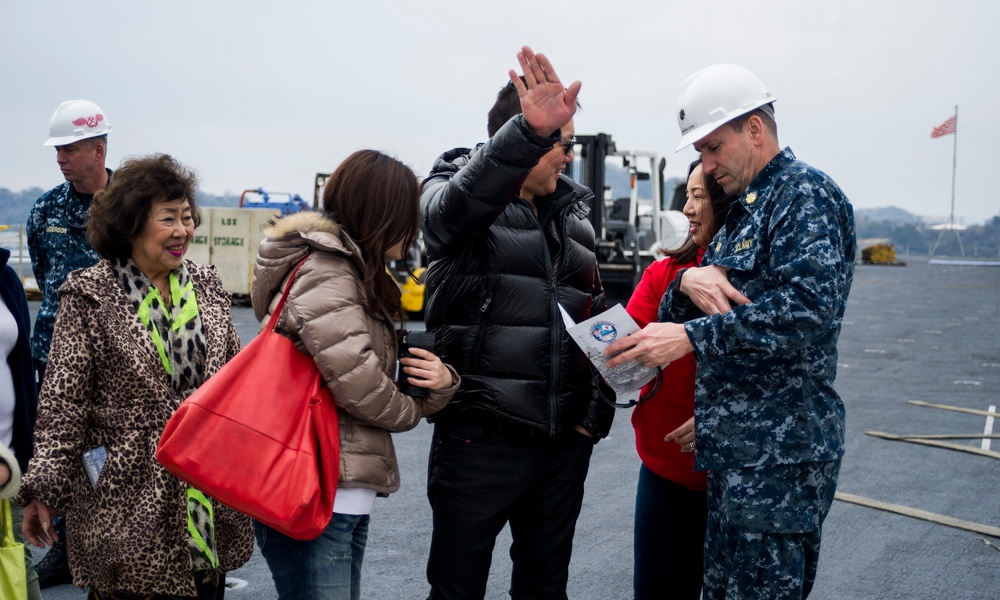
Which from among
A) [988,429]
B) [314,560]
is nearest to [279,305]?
[314,560]

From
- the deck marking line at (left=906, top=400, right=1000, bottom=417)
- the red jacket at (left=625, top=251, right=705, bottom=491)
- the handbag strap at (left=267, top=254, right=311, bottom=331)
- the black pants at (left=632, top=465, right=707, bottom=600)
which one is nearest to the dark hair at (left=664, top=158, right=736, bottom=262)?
the red jacket at (left=625, top=251, right=705, bottom=491)

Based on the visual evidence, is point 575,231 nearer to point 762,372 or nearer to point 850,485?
point 762,372

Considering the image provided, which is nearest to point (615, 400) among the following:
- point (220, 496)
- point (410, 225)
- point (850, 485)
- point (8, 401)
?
point (410, 225)

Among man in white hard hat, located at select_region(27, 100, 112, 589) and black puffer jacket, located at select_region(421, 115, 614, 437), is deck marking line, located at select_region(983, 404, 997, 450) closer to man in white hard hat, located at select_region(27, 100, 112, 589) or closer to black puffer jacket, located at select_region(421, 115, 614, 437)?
black puffer jacket, located at select_region(421, 115, 614, 437)

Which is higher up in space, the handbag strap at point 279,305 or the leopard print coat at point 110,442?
the handbag strap at point 279,305

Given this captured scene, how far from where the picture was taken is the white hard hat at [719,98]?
277cm

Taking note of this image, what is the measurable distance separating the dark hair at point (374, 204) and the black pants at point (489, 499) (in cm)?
62

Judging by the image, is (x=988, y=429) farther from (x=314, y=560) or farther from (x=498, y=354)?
(x=314, y=560)

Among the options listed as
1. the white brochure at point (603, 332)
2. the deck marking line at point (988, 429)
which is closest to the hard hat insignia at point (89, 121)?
the white brochure at point (603, 332)

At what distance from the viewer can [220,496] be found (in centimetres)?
253

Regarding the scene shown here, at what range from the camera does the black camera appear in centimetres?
286

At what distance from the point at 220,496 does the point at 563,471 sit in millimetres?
1234

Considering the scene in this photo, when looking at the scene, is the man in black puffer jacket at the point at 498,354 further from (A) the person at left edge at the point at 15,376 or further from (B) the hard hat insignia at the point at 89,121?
(B) the hard hat insignia at the point at 89,121

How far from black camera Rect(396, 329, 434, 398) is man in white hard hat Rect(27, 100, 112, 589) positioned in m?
2.51
